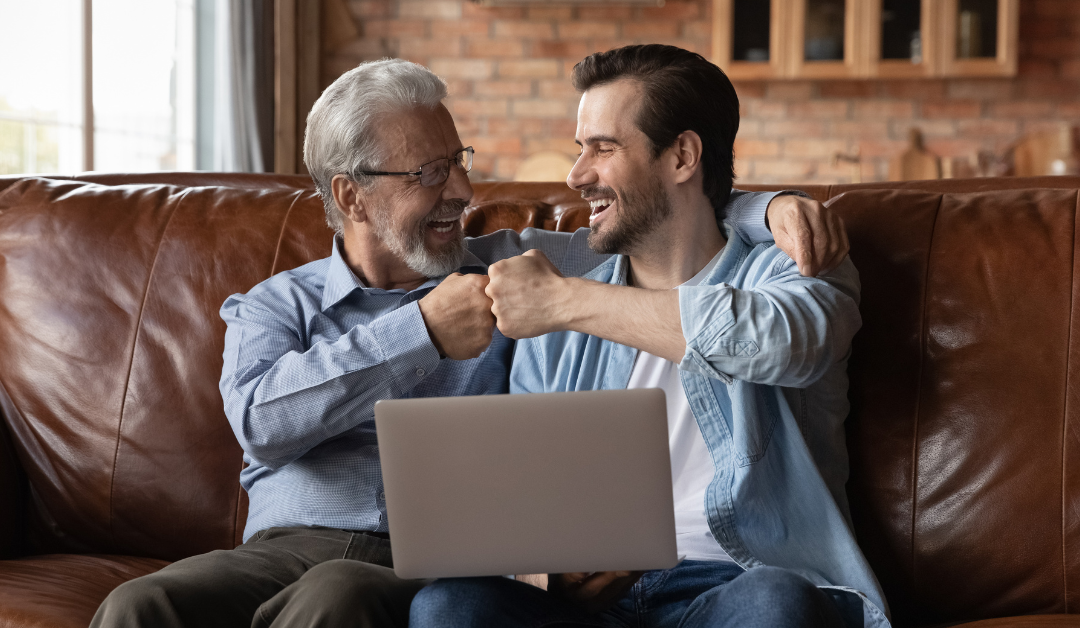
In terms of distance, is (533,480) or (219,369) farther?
(219,369)

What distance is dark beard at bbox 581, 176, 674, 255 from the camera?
146cm

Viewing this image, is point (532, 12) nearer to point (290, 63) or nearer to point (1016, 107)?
point (290, 63)

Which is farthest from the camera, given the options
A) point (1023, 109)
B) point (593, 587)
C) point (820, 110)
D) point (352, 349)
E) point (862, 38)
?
point (820, 110)

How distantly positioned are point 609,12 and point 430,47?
0.84 metres

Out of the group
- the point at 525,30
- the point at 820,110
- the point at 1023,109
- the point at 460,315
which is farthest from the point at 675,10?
the point at 460,315

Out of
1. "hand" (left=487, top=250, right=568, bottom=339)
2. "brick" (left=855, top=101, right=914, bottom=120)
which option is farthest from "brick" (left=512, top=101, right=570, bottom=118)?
"hand" (left=487, top=250, right=568, bottom=339)

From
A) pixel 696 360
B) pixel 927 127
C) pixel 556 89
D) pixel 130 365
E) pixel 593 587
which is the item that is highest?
pixel 556 89

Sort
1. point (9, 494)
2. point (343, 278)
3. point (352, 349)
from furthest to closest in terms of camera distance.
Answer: point (9, 494) < point (343, 278) < point (352, 349)

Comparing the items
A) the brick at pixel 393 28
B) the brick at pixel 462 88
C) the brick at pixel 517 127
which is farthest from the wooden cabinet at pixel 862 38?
the brick at pixel 393 28

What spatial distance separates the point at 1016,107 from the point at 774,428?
358cm

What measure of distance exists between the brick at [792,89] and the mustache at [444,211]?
309 cm

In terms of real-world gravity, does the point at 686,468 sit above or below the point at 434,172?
below

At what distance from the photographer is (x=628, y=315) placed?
4.00 ft

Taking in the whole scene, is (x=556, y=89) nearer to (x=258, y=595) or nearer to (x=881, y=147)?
(x=881, y=147)
